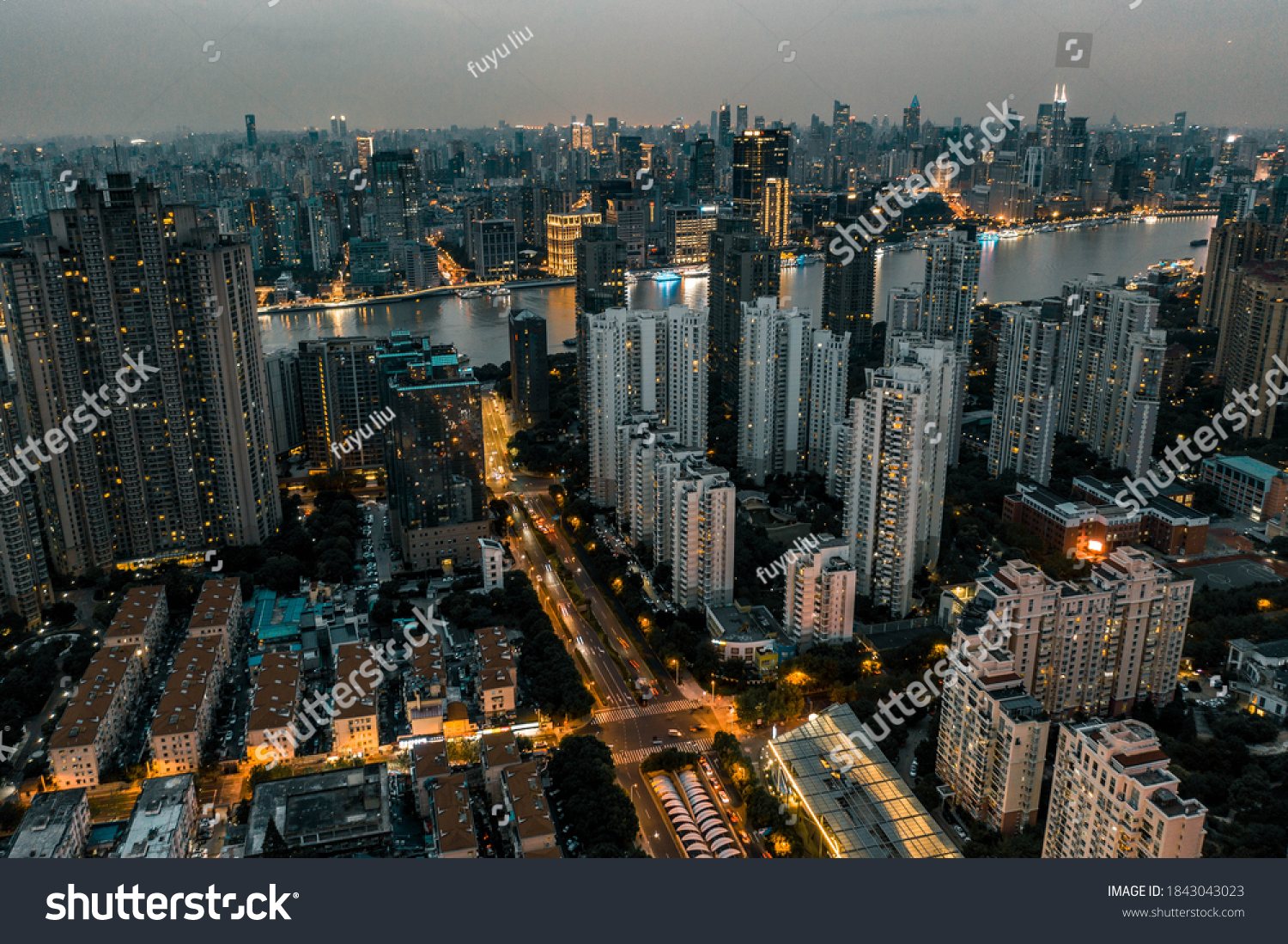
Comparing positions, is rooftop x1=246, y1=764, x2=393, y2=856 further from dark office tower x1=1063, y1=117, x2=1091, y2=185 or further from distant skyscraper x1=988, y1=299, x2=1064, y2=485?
dark office tower x1=1063, y1=117, x2=1091, y2=185

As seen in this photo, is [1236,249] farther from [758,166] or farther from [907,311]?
[758,166]

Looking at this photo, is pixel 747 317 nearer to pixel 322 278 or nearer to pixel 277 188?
pixel 322 278

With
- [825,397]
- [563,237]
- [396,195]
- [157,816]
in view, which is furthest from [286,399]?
[563,237]

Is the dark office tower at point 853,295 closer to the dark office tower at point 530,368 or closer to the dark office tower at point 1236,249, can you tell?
the dark office tower at point 1236,249

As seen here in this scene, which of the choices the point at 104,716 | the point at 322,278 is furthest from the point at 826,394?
the point at 322,278

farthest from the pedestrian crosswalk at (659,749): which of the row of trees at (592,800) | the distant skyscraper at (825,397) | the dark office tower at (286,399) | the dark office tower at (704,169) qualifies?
the dark office tower at (704,169)

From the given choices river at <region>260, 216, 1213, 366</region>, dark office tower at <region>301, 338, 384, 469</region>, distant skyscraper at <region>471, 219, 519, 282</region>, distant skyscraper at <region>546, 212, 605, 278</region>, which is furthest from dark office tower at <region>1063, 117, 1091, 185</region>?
distant skyscraper at <region>471, 219, 519, 282</region>
